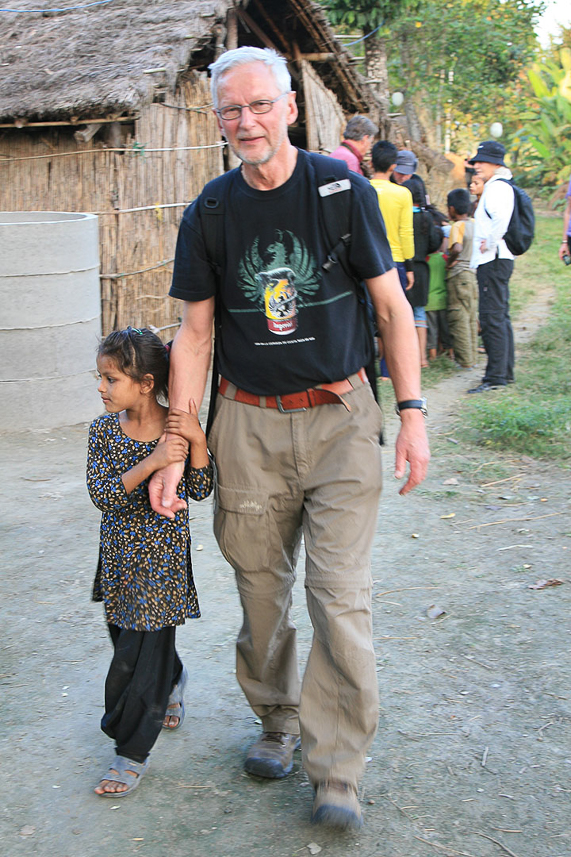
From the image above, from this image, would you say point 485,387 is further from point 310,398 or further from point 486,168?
point 310,398

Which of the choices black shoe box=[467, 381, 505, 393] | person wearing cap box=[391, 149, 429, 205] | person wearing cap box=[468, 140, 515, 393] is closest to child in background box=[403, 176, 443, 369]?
person wearing cap box=[391, 149, 429, 205]

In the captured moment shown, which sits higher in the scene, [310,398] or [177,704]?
[310,398]

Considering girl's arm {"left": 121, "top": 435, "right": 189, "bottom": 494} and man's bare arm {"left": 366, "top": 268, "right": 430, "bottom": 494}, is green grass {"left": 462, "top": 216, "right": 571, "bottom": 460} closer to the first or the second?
man's bare arm {"left": 366, "top": 268, "right": 430, "bottom": 494}

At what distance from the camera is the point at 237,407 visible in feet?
9.14

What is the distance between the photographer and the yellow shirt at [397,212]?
24.3ft

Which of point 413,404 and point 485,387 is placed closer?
point 413,404

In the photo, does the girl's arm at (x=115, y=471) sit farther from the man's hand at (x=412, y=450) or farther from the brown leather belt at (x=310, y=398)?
the man's hand at (x=412, y=450)

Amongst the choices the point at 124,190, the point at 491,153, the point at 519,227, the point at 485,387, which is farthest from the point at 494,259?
the point at 124,190

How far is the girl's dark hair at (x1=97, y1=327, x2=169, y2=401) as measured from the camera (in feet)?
9.05

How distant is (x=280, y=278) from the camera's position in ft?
8.64

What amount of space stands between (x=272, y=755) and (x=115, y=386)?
4.22ft

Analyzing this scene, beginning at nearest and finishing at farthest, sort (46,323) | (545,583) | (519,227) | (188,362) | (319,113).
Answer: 1. (188,362)
2. (545,583)
3. (46,323)
4. (519,227)
5. (319,113)

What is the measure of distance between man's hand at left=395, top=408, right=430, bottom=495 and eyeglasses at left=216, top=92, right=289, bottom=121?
972mm

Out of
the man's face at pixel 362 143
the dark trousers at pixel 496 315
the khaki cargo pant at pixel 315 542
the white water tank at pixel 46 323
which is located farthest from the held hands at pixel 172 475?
the dark trousers at pixel 496 315
